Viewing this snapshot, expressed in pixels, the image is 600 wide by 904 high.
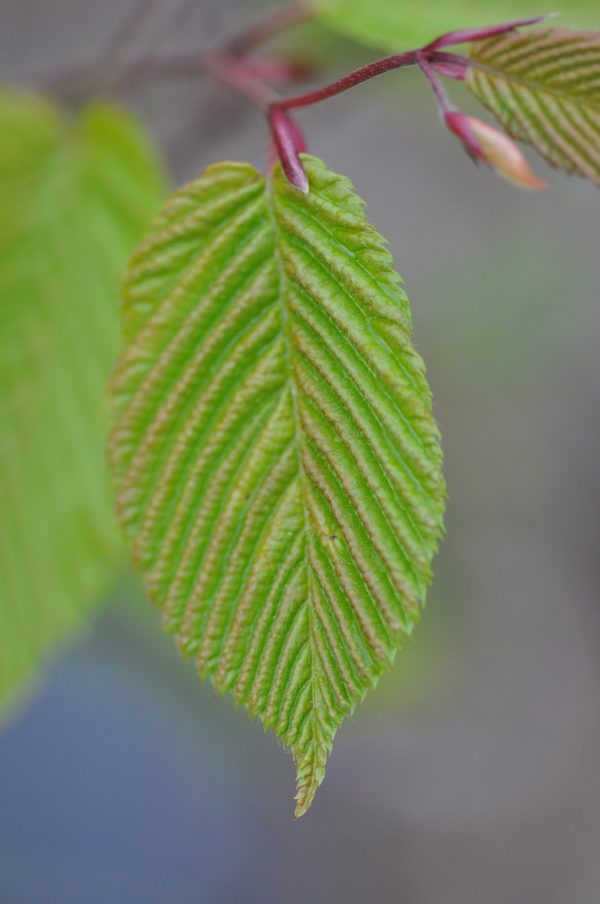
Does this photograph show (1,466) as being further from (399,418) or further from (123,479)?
(399,418)

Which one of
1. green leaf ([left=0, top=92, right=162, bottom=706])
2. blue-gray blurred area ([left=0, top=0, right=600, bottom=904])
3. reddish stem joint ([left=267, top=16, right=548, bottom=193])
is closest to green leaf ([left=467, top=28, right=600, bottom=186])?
reddish stem joint ([left=267, top=16, right=548, bottom=193])

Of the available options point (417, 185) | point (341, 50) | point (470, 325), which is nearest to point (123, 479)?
point (341, 50)

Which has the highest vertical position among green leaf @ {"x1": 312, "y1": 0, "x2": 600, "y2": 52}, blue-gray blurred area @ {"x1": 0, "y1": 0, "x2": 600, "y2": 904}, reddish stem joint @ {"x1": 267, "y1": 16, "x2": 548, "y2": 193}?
green leaf @ {"x1": 312, "y1": 0, "x2": 600, "y2": 52}

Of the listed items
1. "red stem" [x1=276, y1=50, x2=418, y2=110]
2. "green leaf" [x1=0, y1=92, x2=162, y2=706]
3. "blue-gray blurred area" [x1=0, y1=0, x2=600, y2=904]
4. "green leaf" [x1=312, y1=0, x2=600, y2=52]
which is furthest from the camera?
"blue-gray blurred area" [x1=0, y1=0, x2=600, y2=904]

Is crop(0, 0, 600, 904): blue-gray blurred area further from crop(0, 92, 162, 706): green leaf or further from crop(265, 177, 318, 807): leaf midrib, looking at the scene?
crop(265, 177, 318, 807): leaf midrib

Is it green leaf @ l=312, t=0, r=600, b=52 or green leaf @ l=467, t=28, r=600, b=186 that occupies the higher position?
green leaf @ l=312, t=0, r=600, b=52

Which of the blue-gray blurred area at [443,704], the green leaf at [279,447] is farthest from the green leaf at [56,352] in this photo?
the blue-gray blurred area at [443,704]

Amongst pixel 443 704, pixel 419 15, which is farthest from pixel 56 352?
pixel 443 704
